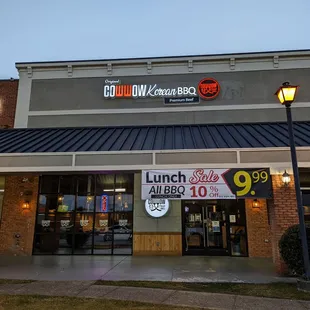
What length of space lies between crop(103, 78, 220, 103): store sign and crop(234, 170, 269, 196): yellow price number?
6942 mm

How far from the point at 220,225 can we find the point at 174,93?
7.14m

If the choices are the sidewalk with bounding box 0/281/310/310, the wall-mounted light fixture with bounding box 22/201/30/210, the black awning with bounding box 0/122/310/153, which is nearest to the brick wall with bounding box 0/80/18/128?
the black awning with bounding box 0/122/310/153

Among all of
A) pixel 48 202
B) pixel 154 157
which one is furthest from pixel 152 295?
pixel 48 202

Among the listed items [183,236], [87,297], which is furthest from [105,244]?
[87,297]

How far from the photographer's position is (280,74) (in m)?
15.0

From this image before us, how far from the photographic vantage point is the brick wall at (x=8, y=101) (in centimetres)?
1543

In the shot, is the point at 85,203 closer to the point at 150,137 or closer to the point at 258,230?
the point at 150,137

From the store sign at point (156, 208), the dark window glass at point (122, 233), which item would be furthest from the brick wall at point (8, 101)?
the store sign at point (156, 208)

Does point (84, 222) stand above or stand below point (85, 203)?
below

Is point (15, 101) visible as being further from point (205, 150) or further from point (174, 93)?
point (205, 150)

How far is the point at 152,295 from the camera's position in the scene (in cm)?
653

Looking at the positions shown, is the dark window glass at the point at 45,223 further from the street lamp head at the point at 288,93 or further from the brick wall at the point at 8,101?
the street lamp head at the point at 288,93

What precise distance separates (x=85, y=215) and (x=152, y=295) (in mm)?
7644

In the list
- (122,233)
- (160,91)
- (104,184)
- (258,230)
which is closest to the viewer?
(258,230)
